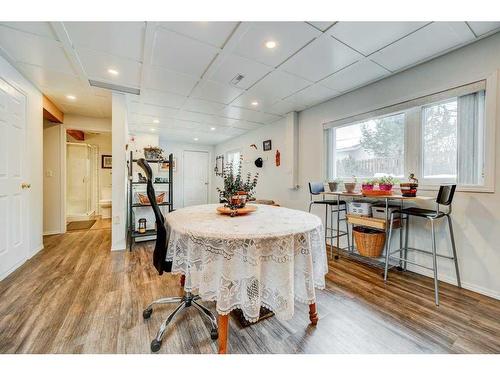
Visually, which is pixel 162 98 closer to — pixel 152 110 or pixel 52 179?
pixel 152 110

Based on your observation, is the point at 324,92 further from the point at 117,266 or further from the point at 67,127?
the point at 67,127

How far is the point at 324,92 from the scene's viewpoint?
3.07m

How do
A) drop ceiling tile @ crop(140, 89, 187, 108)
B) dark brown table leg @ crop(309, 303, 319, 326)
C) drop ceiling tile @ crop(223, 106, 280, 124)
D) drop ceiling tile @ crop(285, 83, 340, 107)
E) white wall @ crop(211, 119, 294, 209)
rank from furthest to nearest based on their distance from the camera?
white wall @ crop(211, 119, 294, 209)
drop ceiling tile @ crop(223, 106, 280, 124)
drop ceiling tile @ crop(140, 89, 187, 108)
drop ceiling tile @ crop(285, 83, 340, 107)
dark brown table leg @ crop(309, 303, 319, 326)

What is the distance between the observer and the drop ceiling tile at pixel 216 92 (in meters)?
2.84

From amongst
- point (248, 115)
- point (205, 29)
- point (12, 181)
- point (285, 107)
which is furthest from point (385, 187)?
point (12, 181)

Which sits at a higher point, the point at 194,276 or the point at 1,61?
the point at 1,61

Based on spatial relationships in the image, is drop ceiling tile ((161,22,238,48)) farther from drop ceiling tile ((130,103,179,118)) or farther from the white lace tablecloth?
drop ceiling tile ((130,103,179,118))

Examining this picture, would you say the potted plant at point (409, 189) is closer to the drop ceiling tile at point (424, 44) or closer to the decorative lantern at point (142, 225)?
the drop ceiling tile at point (424, 44)

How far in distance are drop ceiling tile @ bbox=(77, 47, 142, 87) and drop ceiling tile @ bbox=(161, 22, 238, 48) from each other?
0.85 meters

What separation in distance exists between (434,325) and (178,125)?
16.8ft

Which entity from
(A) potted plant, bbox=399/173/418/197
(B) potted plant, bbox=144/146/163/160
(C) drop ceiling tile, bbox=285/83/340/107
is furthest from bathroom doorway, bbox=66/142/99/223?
(A) potted plant, bbox=399/173/418/197

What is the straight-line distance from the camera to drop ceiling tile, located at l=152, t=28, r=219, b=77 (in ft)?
6.20

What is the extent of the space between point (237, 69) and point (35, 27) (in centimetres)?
176
